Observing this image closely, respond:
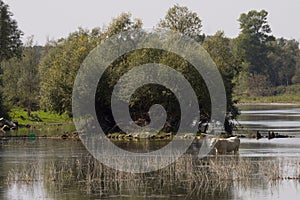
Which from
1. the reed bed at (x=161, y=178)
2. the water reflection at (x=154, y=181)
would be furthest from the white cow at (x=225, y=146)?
the reed bed at (x=161, y=178)

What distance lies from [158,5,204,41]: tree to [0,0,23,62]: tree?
63.7ft

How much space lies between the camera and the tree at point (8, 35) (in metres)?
85.0

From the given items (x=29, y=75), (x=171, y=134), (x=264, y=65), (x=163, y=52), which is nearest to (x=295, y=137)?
(x=171, y=134)

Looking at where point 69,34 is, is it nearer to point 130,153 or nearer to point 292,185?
point 130,153

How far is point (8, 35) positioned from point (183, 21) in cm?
2162

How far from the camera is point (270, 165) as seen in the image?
36750 mm

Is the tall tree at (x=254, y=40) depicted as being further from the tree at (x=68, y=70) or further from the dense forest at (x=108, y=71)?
the tree at (x=68, y=70)

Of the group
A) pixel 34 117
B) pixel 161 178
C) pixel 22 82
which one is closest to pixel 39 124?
pixel 34 117

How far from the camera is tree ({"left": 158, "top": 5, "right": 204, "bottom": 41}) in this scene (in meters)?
74.5

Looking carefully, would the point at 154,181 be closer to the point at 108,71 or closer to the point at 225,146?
the point at 225,146

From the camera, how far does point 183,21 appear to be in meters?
74.8

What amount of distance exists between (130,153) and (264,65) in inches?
4985

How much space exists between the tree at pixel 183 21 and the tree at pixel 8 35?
19.4m

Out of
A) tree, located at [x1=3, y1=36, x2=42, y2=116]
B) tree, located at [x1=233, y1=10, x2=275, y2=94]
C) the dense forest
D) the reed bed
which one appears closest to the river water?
the reed bed
